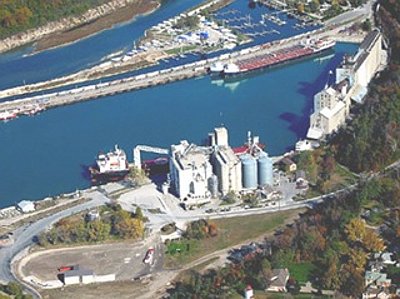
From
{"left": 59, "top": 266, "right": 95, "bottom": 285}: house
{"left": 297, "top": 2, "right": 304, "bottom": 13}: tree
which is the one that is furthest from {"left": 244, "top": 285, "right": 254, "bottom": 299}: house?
{"left": 297, "top": 2, "right": 304, "bottom": 13}: tree

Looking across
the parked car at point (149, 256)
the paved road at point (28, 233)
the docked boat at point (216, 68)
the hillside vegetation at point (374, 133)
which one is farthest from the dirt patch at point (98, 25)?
the parked car at point (149, 256)

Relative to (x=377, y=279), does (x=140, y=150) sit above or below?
above

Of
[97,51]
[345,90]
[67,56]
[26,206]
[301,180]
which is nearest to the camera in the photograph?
[26,206]

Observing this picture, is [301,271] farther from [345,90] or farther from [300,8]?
[300,8]

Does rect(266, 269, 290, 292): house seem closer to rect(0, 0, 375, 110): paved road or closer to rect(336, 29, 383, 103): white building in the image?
rect(336, 29, 383, 103): white building

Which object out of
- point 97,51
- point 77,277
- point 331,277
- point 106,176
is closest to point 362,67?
point 106,176

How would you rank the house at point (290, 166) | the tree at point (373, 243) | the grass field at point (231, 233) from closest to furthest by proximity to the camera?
the tree at point (373, 243)
the grass field at point (231, 233)
the house at point (290, 166)

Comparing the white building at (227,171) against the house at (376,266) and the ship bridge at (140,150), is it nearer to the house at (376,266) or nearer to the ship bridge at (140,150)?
the ship bridge at (140,150)
